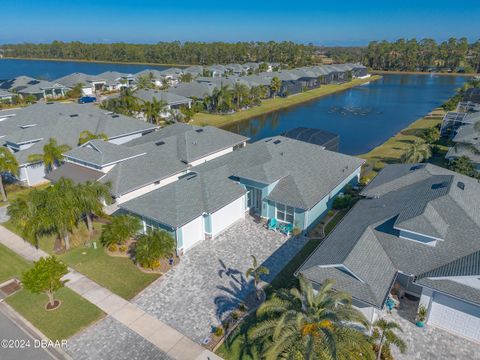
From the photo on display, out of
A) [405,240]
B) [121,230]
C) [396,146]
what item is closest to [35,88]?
[121,230]

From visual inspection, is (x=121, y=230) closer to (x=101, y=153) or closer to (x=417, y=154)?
(x=101, y=153)

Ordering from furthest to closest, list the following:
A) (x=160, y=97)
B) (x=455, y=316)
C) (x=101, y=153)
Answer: (x=160, y=97) → (x=101, y=153) → (x=455, y=316)

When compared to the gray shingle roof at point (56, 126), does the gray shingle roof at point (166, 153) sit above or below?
below

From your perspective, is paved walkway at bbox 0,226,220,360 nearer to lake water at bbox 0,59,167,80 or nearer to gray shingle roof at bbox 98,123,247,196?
gray shingle roof at bbox 98,123,247,196

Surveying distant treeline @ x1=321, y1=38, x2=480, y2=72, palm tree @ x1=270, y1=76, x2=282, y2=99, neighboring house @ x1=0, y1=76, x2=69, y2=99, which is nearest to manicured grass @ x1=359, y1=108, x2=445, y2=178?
palm tree @ x1=270, y1=76, x2=282, y2=99

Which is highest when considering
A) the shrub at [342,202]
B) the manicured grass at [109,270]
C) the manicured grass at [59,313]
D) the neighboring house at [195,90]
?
the neighboring house at [195,90]

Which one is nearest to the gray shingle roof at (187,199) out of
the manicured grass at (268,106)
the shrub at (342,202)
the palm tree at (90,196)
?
the palm tree at (90,196)

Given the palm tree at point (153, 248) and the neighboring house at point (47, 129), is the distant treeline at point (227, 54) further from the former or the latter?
the palm tree at point (153, 248)
